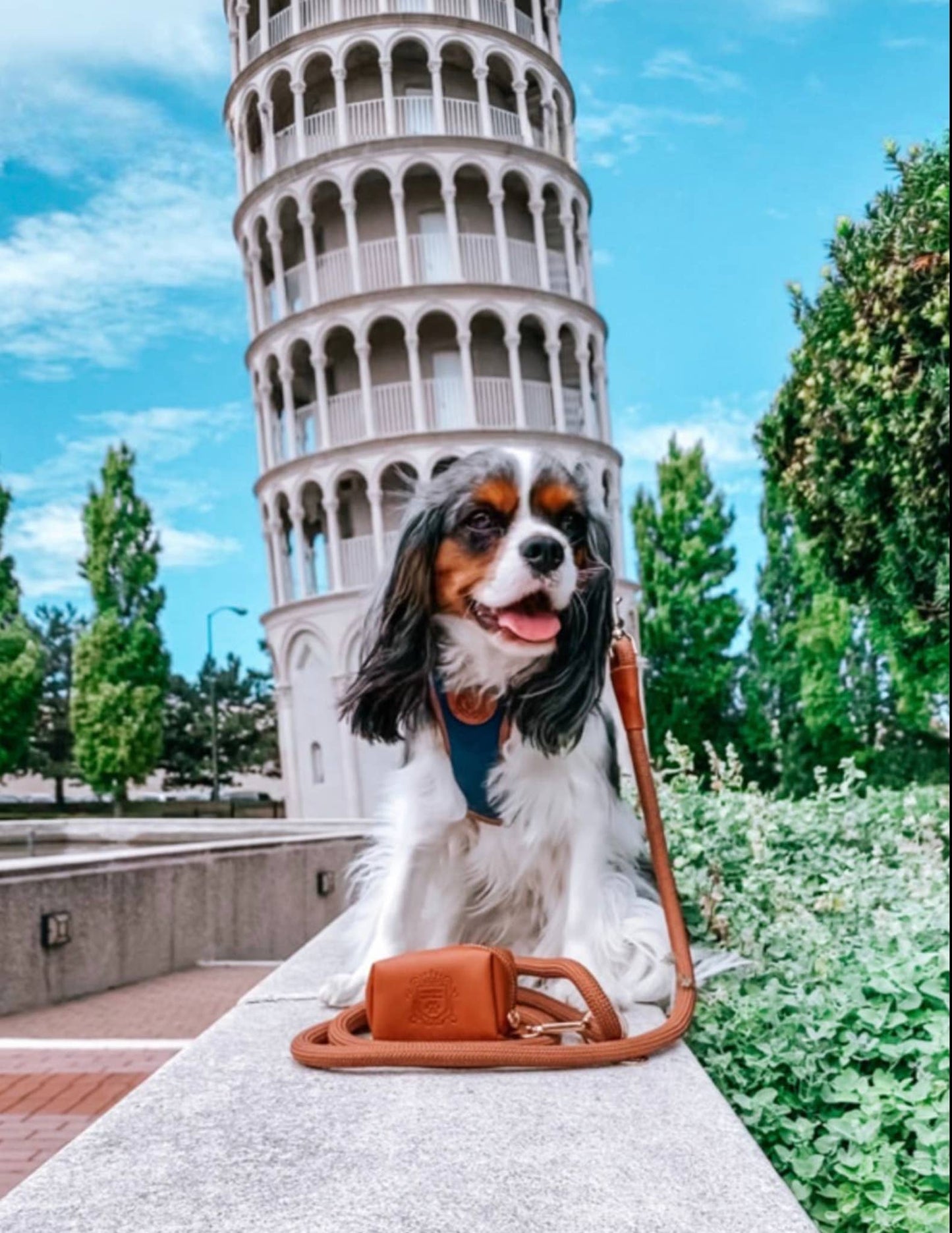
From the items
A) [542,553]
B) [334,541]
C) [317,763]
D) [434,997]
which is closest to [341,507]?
[334,541]

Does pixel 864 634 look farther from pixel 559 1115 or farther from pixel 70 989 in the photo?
pixel 559 1115

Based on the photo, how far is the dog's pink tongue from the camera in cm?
148

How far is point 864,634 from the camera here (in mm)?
4555

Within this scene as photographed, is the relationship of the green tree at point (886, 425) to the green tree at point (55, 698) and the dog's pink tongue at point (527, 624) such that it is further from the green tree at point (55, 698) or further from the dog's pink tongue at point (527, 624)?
the green tree at point (55, 698)

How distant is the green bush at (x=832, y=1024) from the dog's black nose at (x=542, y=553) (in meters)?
1.06

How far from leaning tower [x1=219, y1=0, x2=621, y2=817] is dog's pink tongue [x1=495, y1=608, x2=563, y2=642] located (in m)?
0.61

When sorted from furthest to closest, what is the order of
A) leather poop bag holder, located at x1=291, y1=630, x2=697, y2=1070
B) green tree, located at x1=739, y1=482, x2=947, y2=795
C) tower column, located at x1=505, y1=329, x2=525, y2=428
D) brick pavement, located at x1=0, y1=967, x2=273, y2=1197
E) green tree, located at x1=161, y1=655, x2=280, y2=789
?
green tree, located at x1=739, y1=482, x2=947, y2=795 < tower column, located at x1=505, y1=329, x2=525, y2=428 < green tree, located at x1=161, y1=655, x2=280, y2=789 < brick pavement, located at x1=0, y1=967, x2=273, y2=1197 < leather poop bag holder, located at x1=291, y1=630, x2=697, y2=1070

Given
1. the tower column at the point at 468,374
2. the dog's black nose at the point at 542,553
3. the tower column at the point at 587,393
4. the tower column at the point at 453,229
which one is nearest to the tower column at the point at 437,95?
the tower column at the point at 453,229

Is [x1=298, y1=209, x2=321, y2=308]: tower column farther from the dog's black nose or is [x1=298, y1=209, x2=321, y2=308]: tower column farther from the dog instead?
the dog's black nose

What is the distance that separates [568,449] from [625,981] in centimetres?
120

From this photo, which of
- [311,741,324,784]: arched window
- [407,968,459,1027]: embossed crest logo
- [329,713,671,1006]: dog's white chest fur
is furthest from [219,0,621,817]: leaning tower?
[407,968,459,1027]: embossed crest logo

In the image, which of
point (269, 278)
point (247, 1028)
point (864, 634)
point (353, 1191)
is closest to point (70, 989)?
point (247, 1028)

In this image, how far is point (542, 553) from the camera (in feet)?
4.71

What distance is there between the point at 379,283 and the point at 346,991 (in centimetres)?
157
